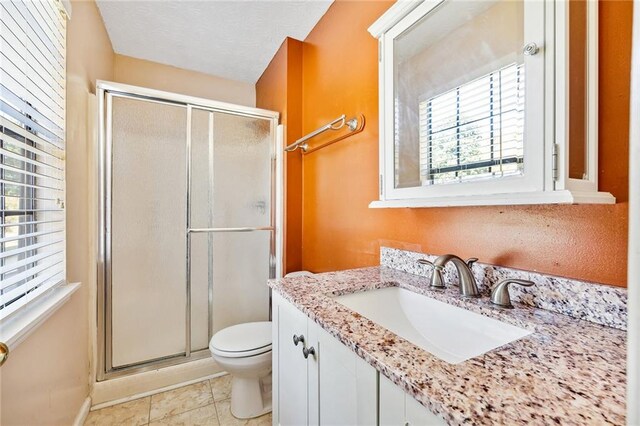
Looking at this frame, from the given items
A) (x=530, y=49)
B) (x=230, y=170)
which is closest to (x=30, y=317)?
(x=230, y=170)

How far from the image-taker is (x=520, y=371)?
1.78ft

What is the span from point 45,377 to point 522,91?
6.23 feet

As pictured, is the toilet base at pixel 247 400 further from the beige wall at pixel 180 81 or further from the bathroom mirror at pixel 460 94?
the beige wall at pixel 180 81

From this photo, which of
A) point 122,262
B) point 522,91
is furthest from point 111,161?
point 522,91

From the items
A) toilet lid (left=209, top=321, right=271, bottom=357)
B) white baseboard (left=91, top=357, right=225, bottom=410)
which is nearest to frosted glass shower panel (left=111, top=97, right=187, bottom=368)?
white baseboard (left=91, top=357, right=225, bottom=410)

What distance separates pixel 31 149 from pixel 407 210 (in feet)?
4.86

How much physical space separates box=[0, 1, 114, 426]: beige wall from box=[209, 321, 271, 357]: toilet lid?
2.14ft

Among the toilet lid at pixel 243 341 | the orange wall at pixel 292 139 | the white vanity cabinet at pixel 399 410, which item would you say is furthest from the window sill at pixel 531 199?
the orange wall at pixel 292 139

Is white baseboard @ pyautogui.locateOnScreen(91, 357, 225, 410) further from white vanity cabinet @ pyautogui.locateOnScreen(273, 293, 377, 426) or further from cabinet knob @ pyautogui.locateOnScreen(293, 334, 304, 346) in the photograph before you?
cabinet knob @ pyautogui.locateOnScreen(293, 334, 304, 346)

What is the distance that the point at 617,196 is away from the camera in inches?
27.8

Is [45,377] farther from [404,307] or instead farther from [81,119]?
[404,307]

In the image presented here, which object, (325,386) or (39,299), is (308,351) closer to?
(325,386)

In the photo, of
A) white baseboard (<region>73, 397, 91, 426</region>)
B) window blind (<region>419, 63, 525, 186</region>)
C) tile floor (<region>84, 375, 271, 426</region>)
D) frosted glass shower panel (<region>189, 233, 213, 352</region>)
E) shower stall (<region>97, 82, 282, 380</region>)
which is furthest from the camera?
frosted glass shower panel (<region>189, 233, 213, 352</region>)

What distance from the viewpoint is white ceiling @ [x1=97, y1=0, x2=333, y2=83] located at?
187 centimetres
